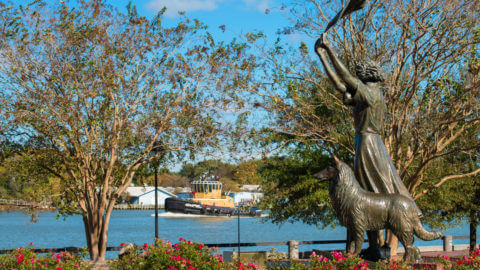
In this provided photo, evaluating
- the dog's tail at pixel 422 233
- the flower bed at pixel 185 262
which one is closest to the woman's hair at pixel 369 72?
the dog's tail at pixel 422 233

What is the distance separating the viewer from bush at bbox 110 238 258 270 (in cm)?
834

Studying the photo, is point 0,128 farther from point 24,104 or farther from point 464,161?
point 464,161

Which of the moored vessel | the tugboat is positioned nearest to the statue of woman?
the tugboat

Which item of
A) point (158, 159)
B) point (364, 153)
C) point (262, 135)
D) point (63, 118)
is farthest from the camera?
point (158, 159)

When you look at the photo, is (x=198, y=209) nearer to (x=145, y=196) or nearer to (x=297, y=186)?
(x=145, y=196)

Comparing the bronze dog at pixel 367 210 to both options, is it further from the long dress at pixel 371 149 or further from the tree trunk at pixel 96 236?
the tree trunk at pixel 96 236

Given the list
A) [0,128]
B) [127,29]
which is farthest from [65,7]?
[0,128]

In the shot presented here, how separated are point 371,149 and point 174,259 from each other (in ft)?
12.1

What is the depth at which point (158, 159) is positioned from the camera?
18281 millimetres

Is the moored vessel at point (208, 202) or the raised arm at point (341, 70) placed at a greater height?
the raised arm at point (341, 70)

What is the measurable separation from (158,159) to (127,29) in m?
4.66

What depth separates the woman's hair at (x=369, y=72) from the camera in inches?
338

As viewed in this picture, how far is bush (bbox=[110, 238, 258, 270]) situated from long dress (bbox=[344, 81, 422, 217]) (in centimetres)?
241

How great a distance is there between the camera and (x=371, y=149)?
845 centimetres
